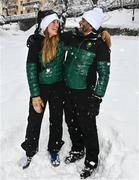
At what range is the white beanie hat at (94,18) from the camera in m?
4.25

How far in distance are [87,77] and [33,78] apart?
0.66 meters

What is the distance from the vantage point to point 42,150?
5523mm

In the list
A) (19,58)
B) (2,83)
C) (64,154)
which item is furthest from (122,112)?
(19,58)

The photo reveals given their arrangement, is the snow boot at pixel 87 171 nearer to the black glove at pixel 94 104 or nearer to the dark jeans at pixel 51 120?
the dark jeans at pixel 51 120

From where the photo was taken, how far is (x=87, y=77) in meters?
4.54

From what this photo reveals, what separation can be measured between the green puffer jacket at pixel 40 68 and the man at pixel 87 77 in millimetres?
90

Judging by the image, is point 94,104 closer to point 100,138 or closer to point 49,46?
point 49,46

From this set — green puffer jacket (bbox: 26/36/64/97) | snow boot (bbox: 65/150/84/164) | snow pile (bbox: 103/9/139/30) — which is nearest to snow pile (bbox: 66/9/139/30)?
snow pile (bbox: 103/9/139/30)

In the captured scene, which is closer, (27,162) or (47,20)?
(47,20)

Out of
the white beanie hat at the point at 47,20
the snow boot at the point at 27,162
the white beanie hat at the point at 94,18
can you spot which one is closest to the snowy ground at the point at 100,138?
the snow boot at the point at 27,162

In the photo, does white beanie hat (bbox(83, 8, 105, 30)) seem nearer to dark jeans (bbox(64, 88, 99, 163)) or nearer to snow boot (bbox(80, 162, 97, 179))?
dark jeans (bbox(64, 88, 99, 163))

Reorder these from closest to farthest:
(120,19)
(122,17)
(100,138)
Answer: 1. (100,138)
2. (120,19)
3. (122,17)

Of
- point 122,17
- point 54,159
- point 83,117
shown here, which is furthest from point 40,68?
point 122,17

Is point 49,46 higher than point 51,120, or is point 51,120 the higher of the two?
point 49,46
